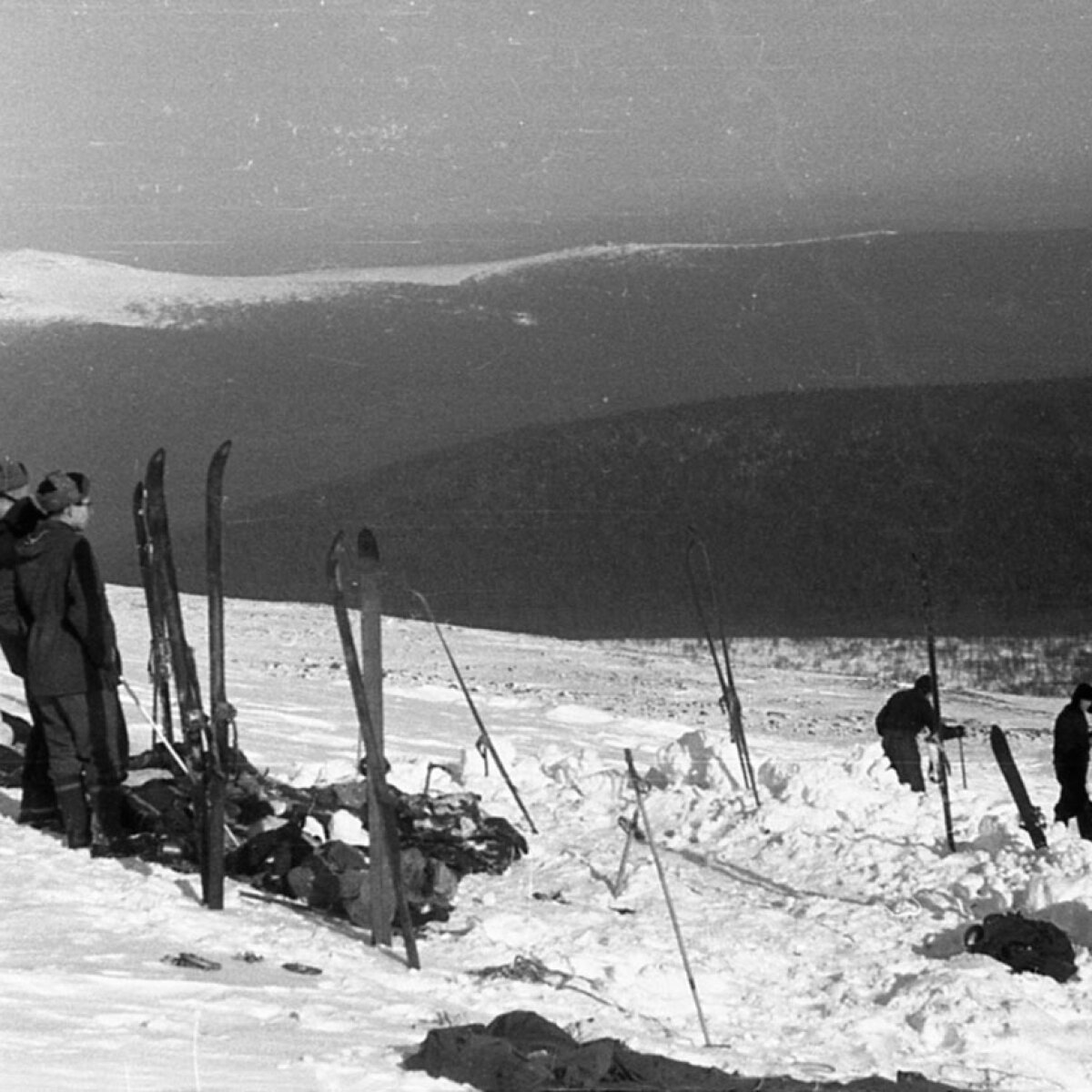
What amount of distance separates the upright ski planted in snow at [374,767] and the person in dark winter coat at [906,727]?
6208 mm

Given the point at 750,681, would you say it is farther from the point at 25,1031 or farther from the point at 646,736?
the point at 25,1031

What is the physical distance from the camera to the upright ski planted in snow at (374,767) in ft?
23.1

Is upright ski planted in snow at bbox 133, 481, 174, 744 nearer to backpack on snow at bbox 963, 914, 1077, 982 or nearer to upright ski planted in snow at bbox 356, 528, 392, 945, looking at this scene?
upright ski planted in snow at bbox 356, 528, 392, 945

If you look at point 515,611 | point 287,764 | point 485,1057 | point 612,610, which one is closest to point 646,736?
point 287,764

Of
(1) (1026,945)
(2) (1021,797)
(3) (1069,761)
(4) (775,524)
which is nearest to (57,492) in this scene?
(1) (1026,945)

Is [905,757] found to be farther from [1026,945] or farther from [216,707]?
[216,707]

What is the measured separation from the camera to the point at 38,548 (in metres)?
7.96

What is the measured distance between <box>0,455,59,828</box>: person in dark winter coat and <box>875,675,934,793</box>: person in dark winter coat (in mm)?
6251

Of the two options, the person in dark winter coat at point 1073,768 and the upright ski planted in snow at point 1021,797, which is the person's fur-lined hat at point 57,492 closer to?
the upright ski planted in snow at point 1021,797

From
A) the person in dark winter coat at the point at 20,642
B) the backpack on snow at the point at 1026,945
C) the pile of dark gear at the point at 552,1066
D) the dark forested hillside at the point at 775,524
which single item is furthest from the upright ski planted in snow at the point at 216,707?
the dark forested hillside at the point at 775,524

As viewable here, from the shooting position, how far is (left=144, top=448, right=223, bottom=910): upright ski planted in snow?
774 cm

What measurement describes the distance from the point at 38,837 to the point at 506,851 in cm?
260

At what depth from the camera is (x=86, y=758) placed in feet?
26.8

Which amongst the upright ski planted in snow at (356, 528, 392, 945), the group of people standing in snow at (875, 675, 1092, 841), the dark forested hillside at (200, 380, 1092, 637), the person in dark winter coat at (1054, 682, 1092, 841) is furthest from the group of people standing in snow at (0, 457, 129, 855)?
the dark forested hillside at (200, 380, 1092, 637)
